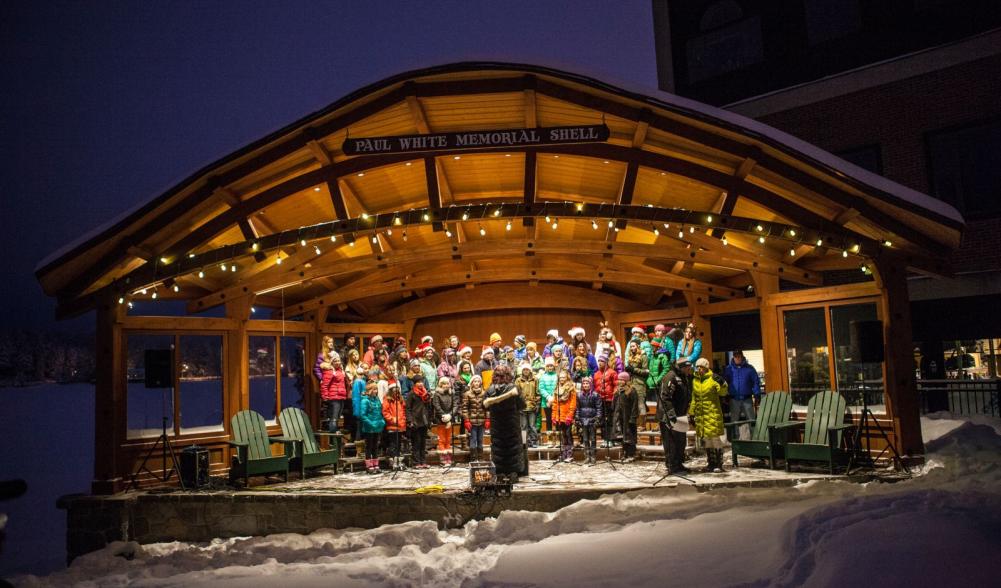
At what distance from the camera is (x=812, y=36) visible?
15.6 metres

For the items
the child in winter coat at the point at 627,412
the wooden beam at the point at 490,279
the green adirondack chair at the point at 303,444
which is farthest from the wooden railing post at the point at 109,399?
the child in winter coat at the point at 627,412

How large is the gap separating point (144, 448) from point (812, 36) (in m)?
16.2

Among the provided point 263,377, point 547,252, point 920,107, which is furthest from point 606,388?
point 920,107

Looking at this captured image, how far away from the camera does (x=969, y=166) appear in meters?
13.2

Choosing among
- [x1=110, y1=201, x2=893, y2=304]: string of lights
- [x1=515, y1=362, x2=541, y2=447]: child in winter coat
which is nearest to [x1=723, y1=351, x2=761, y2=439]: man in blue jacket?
[x1=110, y1=201, x2=893, y2=304]: string of lights

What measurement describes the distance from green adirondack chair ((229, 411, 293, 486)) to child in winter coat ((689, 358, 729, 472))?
594cm

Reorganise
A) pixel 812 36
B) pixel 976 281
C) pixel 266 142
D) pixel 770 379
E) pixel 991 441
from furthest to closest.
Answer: pixel 812 36
pixel 976 281
pixel 770 379
pixel 991 441
pixel 266 142

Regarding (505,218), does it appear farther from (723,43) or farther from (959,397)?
(723,43)

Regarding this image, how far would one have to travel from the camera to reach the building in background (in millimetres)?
12891

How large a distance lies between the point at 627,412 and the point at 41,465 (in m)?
29.4

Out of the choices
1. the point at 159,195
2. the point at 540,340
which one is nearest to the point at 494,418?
the point at 159,195

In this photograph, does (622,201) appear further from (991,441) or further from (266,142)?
(991,441)

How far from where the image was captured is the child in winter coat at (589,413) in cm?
1031

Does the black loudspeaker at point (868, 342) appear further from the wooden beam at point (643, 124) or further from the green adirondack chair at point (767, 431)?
the wooden beam at point (643, 124)
